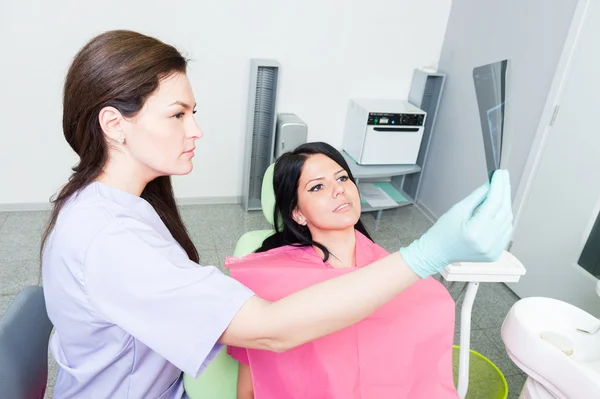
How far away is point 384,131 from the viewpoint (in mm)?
3088

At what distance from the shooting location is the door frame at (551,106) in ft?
7.19

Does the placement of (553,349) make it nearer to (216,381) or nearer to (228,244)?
(216,381)

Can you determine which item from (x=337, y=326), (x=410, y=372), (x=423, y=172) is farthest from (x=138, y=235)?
(x=423, y=172)

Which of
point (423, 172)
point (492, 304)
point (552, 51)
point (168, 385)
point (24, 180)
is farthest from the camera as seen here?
point (423, 172)

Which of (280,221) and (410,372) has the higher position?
(280,221)

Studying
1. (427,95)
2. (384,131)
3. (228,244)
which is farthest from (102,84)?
(427,95)

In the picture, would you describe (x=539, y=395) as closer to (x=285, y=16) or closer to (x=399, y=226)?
(x=399, y=226)

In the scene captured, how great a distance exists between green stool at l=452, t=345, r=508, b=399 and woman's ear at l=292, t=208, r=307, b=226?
95 cm

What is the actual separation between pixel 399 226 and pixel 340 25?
1433mm

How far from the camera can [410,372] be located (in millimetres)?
1220

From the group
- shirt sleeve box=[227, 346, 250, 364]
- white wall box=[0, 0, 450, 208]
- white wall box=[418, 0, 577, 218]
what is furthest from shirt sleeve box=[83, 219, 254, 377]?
white wall box=[0, 0, 450, 208]

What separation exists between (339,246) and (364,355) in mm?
369

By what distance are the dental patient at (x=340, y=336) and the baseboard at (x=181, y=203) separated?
6.17 feet

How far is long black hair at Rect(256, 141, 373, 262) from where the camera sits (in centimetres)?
152
